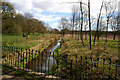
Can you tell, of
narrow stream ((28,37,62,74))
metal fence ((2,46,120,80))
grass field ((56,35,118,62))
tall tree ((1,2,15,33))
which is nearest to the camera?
metal fence ((2,46,120,80))

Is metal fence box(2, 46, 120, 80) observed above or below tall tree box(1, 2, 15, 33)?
below

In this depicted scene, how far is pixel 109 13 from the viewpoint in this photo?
43.2 feet

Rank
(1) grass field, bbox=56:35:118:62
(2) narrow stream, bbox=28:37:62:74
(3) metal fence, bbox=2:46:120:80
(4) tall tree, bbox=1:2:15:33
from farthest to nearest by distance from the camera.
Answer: (4) tall tree, bbox=1:2:15:33, (1) grass field, bbox=56:35:118:62, (2) narrow stream, bbox=28:37:62:74, (3) metal fence, bbox=2:46:120:80

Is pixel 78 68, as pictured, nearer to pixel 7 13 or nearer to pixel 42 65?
pixel 42 65

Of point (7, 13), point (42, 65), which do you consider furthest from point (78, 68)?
point (7, 13)

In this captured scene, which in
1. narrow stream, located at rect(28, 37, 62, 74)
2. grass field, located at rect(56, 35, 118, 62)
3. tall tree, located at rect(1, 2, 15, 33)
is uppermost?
tall tree, located at rect(1, 2, 15, 33)

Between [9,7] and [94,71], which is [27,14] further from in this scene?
[94,71]

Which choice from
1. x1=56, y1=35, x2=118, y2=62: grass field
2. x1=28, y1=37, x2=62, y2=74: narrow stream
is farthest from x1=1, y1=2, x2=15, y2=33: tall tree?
x1=56, y1=35, x2=118, y2=62: grass field

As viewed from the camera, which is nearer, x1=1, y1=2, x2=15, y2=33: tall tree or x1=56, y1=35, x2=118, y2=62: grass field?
x1=56, y1=35, x2=118, y2=62: grass field

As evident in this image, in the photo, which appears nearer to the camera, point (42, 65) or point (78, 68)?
point (78, 68)

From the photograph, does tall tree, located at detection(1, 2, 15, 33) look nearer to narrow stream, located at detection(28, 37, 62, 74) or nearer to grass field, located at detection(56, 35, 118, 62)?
narrow stream, located at detection(28, 37, 62, 74)

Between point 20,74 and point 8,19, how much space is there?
4552mm

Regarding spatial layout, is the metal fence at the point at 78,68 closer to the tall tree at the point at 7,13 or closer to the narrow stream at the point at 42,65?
the narrow stream at the point at 42,65

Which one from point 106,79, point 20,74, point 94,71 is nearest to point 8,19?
point 20,74
